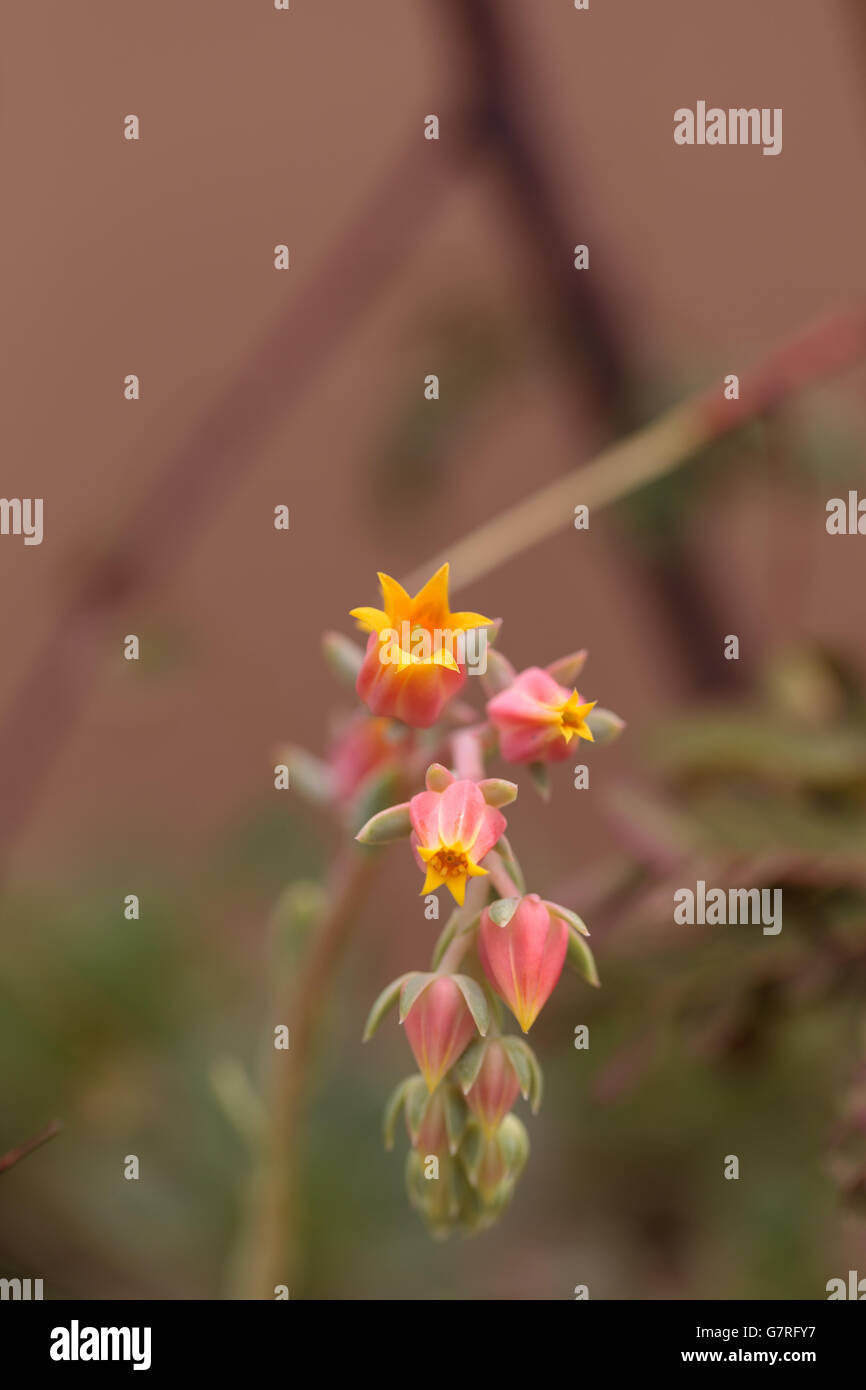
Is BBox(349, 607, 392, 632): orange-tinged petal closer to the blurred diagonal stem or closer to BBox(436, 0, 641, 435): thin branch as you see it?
the blurred diagonal stem

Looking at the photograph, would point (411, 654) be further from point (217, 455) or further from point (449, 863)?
point (217, 455)

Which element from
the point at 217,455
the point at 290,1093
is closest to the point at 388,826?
the point at 290,1093

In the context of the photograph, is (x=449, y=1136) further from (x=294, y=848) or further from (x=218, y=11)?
(x=218, y=11)

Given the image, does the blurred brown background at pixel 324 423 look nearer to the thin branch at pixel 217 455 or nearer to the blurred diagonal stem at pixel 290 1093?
the thin branch at pixel 217 455

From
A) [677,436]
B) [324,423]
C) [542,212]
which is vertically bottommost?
[677,436]

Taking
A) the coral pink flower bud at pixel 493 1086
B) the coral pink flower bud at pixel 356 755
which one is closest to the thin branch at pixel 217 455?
the coral pink flower bud at pixel 356 755

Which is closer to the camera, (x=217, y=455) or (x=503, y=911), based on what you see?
(x=503, y=911)

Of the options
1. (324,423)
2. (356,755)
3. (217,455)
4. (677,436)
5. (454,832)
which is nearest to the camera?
(454,832)
